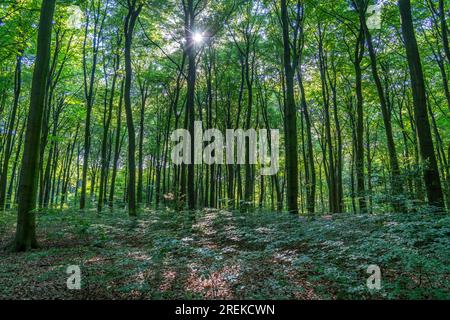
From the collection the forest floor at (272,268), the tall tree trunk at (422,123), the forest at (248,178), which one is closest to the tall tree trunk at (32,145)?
the forest at (248,178)

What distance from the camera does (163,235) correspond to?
8695mm

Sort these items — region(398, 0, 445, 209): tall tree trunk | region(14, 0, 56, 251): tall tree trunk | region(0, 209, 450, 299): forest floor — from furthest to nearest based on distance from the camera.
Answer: region(14, 0, 56, 251): tall tree trunk → region(398, 0, 445, 209): tall tree trunk → region(0, 209, 450, 299): forest floor

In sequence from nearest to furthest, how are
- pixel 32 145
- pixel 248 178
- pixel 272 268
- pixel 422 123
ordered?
pixel 272 268 < pixel 422 123 < pixel 32 145 < pixel 248 178

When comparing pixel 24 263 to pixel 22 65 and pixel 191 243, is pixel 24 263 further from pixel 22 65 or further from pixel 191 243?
Answer: pixel 22 65

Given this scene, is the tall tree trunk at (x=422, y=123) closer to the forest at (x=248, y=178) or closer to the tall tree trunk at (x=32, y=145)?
the forest at (x=248, y=178)

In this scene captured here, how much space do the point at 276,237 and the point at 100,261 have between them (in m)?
4.79

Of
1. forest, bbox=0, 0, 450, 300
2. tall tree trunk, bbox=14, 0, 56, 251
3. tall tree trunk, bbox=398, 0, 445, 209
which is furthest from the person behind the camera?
tall tree trunk, bbox=14, 0, 56, 251

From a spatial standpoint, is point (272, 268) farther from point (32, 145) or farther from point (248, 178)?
point (248, 178)

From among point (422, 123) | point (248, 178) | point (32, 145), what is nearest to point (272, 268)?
point (422, 123)

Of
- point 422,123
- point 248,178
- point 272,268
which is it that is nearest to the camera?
point 272,268

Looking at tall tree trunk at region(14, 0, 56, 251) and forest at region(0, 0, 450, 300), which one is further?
tall tree trunk at region(14, 0, 56, 251)

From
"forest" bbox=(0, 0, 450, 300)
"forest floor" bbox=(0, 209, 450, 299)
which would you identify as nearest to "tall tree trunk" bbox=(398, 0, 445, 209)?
"forest" bbox=(0, 0, 450, 300)

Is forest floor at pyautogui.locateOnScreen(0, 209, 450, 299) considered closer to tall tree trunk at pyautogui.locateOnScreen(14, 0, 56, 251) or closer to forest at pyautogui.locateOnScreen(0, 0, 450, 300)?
forest at pyautogui.locateOnScreen(0, 0, 450, 300)

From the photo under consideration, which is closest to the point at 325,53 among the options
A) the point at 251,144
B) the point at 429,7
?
the point at 429,7
